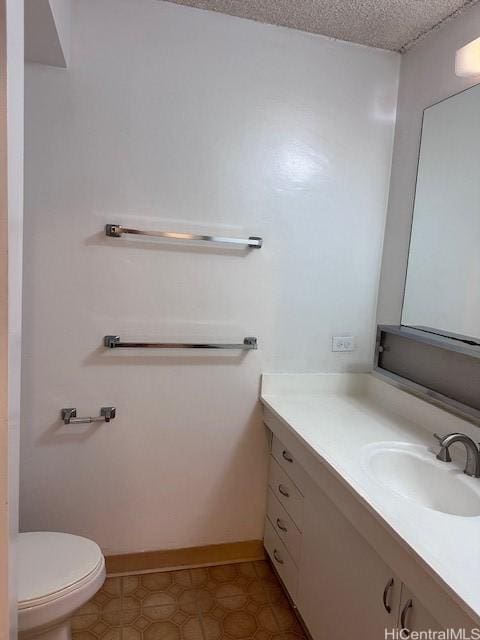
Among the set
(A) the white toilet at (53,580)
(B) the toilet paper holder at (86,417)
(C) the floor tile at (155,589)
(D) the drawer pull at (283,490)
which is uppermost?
(B) the toilet paper holder at (86,417)

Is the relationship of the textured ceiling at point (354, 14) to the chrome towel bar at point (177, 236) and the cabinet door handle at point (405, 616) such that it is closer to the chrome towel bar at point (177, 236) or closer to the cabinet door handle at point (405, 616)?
the chrome towel bar at point (177, 236)

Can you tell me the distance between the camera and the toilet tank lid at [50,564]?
4.21 ft

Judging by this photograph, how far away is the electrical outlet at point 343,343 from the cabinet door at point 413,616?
1.13 meters

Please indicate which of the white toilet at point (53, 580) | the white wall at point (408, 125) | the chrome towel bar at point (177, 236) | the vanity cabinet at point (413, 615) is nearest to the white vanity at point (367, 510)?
the vanity cabinet at point (413, 615)

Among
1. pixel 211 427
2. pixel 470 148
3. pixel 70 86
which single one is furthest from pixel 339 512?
pixel 70 86

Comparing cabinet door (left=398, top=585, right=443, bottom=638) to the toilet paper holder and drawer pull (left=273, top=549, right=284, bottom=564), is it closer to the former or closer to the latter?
drawer pull (left=273, top=549, right=284, bottom=564)

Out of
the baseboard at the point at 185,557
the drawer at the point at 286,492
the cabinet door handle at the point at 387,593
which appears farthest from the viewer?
the baseboard at the point at 185,557

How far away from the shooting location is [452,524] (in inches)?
42.2

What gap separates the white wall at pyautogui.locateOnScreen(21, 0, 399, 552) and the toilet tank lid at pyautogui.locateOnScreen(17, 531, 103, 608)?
1.13 ft

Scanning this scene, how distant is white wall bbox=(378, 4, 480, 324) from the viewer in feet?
5.54

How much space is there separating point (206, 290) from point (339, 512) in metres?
1.00

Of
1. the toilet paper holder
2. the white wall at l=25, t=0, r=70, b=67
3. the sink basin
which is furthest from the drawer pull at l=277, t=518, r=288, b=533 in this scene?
the white wall at l=25, t=0, r=70, b=67

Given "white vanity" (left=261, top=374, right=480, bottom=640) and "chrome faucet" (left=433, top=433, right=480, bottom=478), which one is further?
"chrome faucet" (left=433, top=433, right=480, bottom=478)

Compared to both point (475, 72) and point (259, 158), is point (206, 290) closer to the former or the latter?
point (259, 158)
